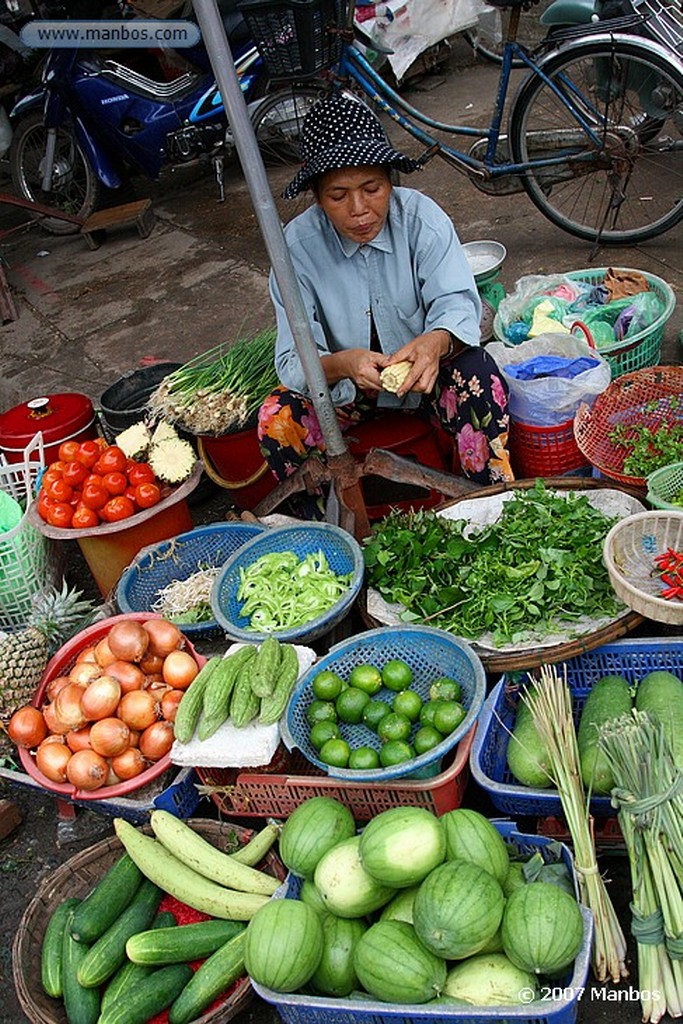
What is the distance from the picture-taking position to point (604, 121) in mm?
4219

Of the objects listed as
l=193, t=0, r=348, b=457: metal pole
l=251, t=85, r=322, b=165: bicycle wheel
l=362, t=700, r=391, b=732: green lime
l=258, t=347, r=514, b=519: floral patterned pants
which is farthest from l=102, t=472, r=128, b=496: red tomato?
l=251, t=85, r=322, b=165: bicycle wheel

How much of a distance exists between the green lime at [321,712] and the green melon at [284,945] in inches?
20.8

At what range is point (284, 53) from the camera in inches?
202

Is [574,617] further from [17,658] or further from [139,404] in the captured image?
[139,404]

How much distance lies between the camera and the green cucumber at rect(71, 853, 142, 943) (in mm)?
2158

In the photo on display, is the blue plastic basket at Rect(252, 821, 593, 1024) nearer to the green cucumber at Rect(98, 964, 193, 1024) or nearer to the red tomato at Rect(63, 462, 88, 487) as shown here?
the green cucumber at Rect(98, 964, 193, 1024)

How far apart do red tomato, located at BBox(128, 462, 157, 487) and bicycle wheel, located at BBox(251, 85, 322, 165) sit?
3.41 meters

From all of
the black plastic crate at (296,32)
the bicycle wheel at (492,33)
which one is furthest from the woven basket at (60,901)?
the bicycle wheel at (492,33)

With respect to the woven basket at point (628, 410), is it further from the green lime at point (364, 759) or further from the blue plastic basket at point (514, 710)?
the green lime at point (364, 759)

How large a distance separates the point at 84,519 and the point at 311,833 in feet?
5.12

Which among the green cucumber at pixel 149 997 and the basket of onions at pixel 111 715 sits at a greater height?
the basket of onions at pixel 111 715

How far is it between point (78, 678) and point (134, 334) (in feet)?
11.2

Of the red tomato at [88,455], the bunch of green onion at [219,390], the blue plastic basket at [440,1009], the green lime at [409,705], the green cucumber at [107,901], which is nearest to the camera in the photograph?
the blue plastic basket at [440,1009]

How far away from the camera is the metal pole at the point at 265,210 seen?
84.5 inches
